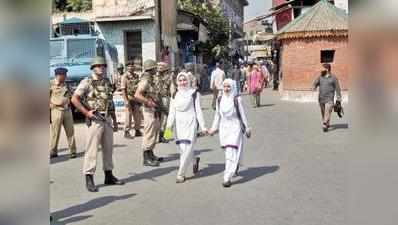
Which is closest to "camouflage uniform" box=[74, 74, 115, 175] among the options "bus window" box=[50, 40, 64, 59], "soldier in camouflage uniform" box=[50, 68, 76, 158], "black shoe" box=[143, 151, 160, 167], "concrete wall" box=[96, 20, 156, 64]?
"black shoe" box=[143, 151, 160, 167]

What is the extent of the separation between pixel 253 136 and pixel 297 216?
6.81 metres

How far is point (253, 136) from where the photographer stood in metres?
12.9

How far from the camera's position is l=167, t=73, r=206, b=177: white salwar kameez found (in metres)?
8.16

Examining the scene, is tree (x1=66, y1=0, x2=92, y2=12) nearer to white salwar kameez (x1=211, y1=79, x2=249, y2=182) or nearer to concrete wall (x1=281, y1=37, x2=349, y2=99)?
concrete wall (x1=281, y1=37, x2=349, y2=99)

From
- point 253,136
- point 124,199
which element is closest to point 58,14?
point 253,136

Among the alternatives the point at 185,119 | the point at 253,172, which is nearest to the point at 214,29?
the point at 253,172

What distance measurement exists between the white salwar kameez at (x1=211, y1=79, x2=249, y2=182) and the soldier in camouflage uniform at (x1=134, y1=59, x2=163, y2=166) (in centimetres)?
160

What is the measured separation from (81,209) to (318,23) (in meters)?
17.6

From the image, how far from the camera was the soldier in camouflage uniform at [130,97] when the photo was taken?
12.7 m

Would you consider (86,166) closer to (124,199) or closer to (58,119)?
(124,199)

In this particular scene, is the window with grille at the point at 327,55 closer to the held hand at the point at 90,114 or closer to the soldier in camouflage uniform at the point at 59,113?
the soldier in camouflage uniform at the point at 59,113

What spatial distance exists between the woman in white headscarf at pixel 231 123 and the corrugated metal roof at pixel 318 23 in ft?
46.9
